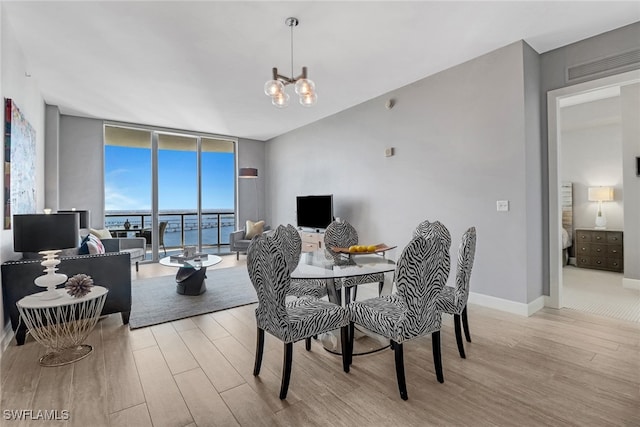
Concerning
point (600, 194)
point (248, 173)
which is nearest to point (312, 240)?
point (248, 173)

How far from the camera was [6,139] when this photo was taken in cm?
272

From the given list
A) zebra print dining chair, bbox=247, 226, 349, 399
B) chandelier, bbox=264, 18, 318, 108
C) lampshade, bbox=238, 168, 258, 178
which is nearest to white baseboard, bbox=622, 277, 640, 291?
zebra print dining chair, bbox=247, 226, 349, 399

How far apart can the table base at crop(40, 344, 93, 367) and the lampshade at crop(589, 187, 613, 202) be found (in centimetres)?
741

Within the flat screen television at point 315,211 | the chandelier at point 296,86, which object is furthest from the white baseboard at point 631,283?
the chandelier at point 296,86

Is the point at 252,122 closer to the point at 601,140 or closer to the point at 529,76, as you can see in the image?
the point at 529,76

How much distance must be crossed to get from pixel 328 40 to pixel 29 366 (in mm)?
3702

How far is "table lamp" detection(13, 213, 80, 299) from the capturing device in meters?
2.41

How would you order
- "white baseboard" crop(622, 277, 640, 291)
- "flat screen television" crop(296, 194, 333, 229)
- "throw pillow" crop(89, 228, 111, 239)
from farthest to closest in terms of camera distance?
"flat screen television" crop(296, 194, 333, 229) → "throw pillow" crop(89, 228, 111, 239) → "white baseboard" crop(622, 277, 640, 291)

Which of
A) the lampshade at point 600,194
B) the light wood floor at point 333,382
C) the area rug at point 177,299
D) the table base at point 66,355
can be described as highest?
the lampshade at point 600,194

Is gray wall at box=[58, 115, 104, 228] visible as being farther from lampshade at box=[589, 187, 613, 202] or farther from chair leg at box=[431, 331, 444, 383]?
Answer: lampshade at box=[589, 187, 613, 202]

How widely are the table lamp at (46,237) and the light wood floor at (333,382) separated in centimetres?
61

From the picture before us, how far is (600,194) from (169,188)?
826 centimetres

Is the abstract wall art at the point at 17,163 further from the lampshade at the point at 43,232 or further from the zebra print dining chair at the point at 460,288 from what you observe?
the zebra print dining chair at the point at 460,288

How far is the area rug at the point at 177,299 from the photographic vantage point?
337 cm
